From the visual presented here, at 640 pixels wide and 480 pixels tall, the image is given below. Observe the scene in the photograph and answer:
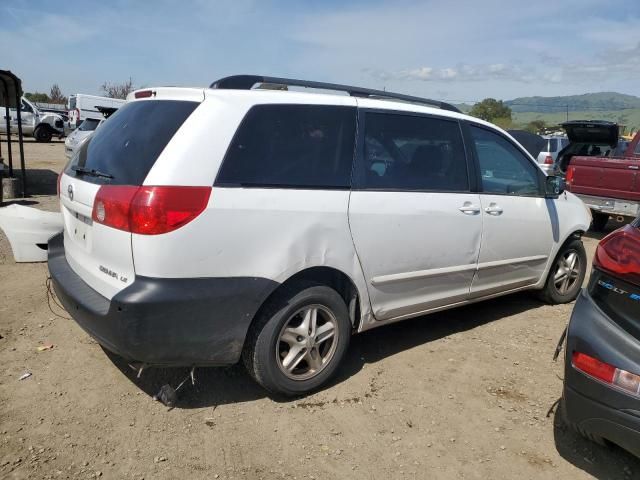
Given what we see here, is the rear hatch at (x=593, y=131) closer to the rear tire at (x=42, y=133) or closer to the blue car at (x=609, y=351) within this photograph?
the blue car at (x=609, y=351)

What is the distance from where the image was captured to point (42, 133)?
26422mm

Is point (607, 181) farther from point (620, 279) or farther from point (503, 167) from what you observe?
point (620, 279)

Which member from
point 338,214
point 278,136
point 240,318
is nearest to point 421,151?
point 338,214

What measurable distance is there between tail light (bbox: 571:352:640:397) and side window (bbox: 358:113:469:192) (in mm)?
1562

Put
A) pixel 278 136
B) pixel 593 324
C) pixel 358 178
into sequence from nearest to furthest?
pixel 593 324, pixel 278 136, pixel 358 178

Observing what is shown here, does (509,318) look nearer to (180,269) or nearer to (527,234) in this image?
(527,234)

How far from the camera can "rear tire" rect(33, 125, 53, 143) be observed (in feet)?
86.0

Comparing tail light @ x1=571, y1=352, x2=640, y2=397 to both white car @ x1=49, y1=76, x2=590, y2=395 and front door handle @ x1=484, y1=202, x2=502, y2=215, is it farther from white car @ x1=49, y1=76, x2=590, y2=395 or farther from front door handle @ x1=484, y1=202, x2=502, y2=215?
front door handle @ x1=484, y1=202, x2=502, y2=215

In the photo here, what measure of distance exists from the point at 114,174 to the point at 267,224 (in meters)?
0.87

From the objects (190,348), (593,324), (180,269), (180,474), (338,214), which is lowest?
(180,474)

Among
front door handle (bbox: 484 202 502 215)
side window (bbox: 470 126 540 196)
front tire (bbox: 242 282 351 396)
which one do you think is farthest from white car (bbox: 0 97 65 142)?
front tire (bbox: 242 282 351 396)

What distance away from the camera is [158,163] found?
9.07 feet

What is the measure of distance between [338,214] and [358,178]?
0.31 m

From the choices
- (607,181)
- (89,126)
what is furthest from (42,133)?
(607,181)
